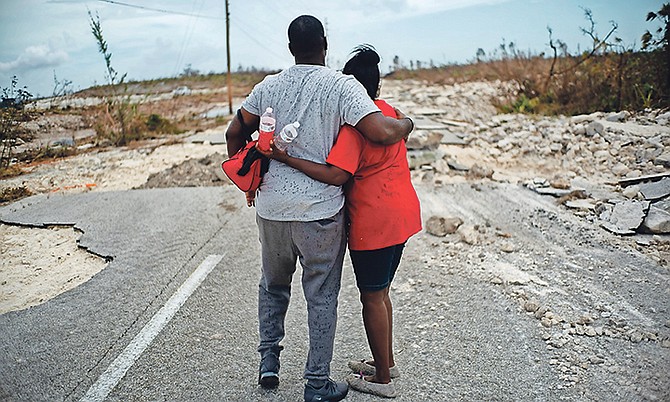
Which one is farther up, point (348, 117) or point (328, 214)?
point (348, 117)

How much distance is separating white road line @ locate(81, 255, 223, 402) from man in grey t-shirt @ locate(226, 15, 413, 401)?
1270 millimetres

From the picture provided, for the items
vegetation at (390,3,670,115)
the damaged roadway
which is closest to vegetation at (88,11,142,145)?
the damaged roadway

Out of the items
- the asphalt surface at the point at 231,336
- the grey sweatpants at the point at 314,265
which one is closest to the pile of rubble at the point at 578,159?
the asphalt surface at the point at 231,336

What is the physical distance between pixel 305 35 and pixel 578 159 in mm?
7881

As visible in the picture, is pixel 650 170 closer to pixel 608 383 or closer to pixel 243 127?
pixel 608 383

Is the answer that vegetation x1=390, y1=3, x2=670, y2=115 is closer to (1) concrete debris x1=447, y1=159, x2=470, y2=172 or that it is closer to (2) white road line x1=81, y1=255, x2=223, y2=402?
(1) concrete debris x1=447, y1=159, x2=470, y2=172

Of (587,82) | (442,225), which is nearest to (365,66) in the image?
(442,225)

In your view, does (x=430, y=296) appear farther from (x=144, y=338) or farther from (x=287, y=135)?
(x=287, y=135)

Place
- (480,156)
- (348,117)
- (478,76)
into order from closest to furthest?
1. (348,117)
2. (480,156)
3. (478,76)

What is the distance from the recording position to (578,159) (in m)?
9.70

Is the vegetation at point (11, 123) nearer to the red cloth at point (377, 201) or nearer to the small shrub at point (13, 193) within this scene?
the small shrub at point (13, 193)

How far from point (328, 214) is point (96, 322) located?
8.01 feet

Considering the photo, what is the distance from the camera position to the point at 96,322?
14.8ft

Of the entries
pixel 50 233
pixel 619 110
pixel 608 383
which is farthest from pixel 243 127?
pixel 619 110
